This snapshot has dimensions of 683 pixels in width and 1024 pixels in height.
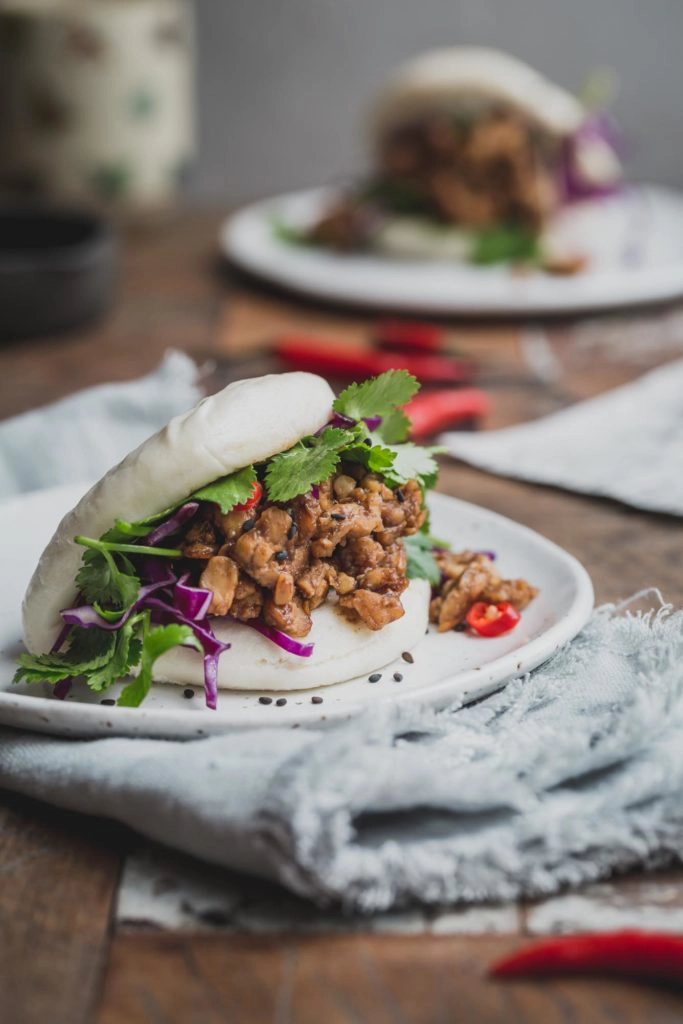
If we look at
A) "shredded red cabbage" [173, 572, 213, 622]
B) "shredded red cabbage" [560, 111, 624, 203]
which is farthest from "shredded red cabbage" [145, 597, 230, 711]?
"shredded red cabbage" [560, 111, 624, 203]

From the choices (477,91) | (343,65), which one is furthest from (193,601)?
(343,65)

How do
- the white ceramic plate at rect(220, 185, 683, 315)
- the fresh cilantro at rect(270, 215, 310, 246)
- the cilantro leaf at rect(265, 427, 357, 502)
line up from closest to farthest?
1. the cilantro leaf at rect(265, 427, 357, 502)
2. the white ceramic plate at rect(220, 185, 683, 315)
3. the fresh cilantro at rect(270, 215, 310, 246)

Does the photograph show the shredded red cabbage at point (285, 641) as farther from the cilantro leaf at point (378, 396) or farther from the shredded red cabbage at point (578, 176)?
the shredded red cabbage at point (578, 176)

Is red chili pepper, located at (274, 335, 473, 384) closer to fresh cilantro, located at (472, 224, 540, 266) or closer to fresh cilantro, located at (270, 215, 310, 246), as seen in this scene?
fresh cilantro, located at (472, 224, 540, 266)

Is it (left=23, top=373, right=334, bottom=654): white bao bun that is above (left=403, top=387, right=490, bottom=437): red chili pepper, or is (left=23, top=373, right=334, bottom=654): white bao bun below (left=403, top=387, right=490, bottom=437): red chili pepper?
above

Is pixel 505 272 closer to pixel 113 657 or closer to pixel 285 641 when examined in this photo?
pixel 285 641

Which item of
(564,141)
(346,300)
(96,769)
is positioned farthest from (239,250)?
(96,769)
